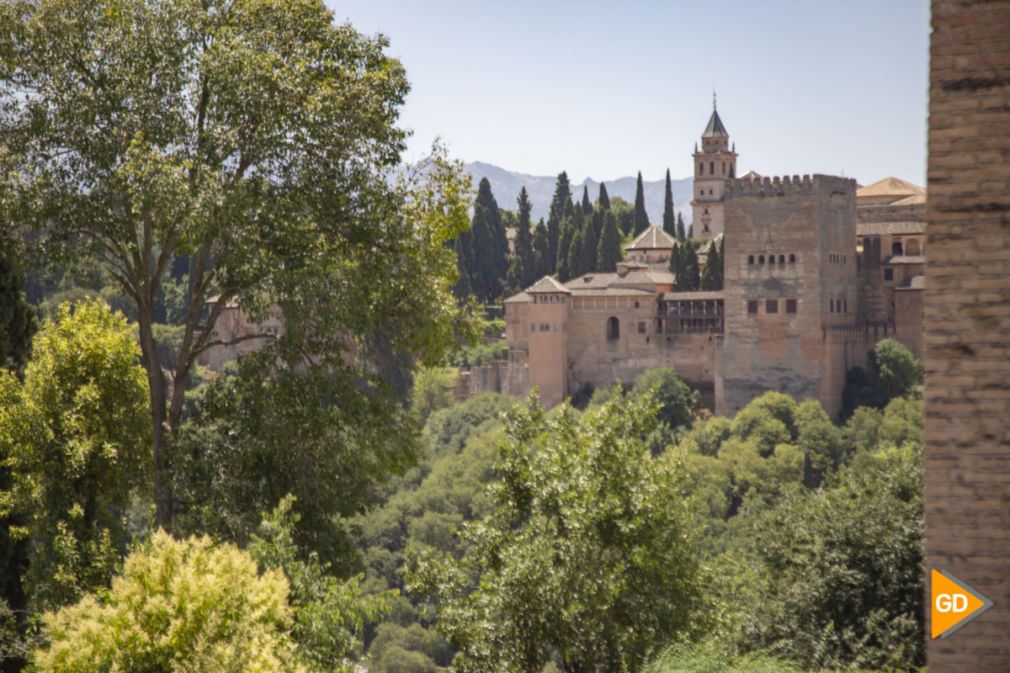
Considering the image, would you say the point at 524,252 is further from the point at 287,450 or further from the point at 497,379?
the point at 287,450

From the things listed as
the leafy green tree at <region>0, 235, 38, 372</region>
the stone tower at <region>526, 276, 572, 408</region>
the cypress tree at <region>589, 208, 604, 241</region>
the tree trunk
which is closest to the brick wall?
the tree trunk

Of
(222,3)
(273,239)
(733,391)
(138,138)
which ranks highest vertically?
(222,3)

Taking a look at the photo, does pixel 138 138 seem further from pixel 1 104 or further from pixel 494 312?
pixel 494 312

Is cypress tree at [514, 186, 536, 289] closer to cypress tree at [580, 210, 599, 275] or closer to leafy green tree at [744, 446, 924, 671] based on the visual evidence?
cypress tree at [580, 210, 599, 275]

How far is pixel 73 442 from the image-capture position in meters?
10.9

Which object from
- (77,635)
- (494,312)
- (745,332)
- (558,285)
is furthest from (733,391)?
(77,635)

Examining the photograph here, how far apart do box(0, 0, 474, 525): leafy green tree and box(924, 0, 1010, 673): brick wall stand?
5901 millimetres

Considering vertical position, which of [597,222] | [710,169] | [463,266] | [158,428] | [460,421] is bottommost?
[460,421]

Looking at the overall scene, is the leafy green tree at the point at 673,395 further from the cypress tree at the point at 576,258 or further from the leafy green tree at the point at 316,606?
the leafy green tree at the point at 316,606

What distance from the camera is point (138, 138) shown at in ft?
32.2

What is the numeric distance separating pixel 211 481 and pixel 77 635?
325 centimetres

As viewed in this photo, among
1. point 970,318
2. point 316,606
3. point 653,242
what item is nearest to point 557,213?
point 653,242

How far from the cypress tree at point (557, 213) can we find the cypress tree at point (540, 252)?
227 mm

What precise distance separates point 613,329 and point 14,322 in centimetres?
4516
